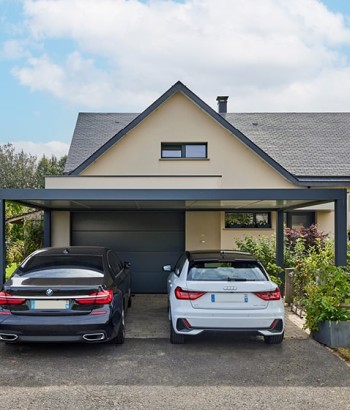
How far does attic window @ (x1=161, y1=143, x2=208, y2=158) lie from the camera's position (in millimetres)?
12797

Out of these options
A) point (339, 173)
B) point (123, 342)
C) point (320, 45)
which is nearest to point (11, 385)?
point (123, 342)

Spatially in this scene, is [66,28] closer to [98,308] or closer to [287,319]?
[98,308]

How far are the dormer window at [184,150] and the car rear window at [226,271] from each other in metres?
7.33

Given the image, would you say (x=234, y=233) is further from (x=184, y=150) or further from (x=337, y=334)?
(x=337, y=334)

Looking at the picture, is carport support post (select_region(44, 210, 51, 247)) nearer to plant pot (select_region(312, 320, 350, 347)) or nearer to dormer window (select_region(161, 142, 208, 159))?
dormer window (select_region(161, 142, 208, 159))

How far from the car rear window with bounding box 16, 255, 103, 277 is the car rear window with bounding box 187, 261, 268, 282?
1465 millimetres

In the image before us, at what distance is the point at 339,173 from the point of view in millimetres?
14266

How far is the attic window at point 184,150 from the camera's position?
1280 centimetres

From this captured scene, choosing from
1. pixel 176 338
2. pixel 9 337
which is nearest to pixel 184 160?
pixel 176 338

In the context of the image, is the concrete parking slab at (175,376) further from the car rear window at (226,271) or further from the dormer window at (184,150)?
the dormer window at (184,150)

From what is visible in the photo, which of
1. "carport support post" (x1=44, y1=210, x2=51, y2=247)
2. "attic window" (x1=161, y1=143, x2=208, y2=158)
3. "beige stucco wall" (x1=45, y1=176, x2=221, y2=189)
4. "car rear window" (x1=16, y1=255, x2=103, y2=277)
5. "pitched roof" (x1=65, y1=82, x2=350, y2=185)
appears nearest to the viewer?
"car rear window" (x1=16, y1=255, x2=103, y2=277)

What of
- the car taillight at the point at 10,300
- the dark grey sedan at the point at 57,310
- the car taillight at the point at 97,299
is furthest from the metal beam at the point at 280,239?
the car taillight at the point at 10,300

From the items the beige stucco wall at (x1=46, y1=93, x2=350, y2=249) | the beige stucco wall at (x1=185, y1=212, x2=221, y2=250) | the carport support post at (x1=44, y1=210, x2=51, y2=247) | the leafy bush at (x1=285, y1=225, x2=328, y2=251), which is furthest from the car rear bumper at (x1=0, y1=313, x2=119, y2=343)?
the leafy bush at (x1=285, y1=225, x2=328, y2=251)

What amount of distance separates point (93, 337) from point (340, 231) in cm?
430
